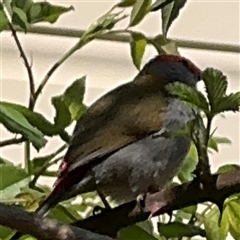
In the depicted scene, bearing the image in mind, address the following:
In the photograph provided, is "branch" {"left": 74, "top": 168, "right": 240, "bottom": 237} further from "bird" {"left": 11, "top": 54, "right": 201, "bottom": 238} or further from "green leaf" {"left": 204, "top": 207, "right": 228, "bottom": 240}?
"bird" {"left": 11, "top": 54, "right": 201, "bottom": 238}

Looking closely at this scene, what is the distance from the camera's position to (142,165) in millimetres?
780

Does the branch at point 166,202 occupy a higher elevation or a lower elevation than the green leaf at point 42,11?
lower

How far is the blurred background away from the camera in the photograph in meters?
1.34

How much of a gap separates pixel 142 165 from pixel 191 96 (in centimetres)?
34

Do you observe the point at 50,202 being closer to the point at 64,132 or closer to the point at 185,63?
the point at 64,132

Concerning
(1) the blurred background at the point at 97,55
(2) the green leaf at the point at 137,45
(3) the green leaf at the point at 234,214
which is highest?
(2) the green leaf at the point at 137,45

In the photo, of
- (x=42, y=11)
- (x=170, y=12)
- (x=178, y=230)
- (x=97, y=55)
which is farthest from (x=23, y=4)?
(x=97, y=55)

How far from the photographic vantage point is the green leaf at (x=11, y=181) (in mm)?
590

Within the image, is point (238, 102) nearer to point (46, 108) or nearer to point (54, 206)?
point (54, 206)

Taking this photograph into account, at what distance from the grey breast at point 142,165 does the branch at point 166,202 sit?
0.64 ft

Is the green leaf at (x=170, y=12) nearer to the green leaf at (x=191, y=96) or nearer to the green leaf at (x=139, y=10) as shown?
the green leaf at (x=139, y=10)

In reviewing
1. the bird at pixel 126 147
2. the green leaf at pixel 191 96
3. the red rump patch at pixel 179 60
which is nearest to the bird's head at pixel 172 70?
the red rump patch at pixel 179 60

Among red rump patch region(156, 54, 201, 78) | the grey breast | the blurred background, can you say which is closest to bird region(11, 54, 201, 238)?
the grey breast

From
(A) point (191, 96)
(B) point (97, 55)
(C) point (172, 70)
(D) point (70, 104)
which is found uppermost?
(A) point (191, 96)
